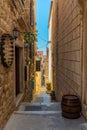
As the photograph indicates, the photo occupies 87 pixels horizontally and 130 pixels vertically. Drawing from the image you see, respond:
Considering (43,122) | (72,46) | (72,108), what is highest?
(72,46)

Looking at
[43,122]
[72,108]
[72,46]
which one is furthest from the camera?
[72,46]

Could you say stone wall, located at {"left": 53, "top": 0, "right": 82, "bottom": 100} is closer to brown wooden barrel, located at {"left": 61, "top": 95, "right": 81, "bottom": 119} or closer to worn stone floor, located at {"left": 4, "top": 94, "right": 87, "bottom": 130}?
brown wooden barrel, located at {"left": 61, "top": 95, "right": 81, "bottom": 119}

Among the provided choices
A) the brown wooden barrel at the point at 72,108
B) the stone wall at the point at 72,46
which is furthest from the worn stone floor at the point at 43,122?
the stone wall at the point at 72,46

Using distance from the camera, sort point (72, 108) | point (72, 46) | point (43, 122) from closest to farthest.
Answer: point (43, 122)
point (72, 108)
point (72, 46)

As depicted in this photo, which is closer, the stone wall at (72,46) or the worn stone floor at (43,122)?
the worn stone floor at (43,122)

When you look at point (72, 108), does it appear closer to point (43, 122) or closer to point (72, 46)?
point (43, 122)

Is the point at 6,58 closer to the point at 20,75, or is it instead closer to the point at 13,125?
the point at 13,125

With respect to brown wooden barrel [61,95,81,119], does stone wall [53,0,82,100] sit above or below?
above

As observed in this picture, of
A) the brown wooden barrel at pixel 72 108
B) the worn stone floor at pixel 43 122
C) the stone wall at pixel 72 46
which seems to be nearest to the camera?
the worn stone floor at pixel 43 122

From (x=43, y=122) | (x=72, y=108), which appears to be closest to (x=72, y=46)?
(x=72, y=108)

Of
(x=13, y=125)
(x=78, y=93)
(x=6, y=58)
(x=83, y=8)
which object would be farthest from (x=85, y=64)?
(x=13, y=125)

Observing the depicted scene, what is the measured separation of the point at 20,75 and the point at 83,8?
3382 mm

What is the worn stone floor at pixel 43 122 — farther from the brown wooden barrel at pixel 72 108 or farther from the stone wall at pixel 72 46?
the stone wall at pixel 72 46

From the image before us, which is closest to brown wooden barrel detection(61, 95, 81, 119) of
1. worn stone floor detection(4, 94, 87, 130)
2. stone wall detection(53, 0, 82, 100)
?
worn stone floor detection(4, 94, 87, 130)
